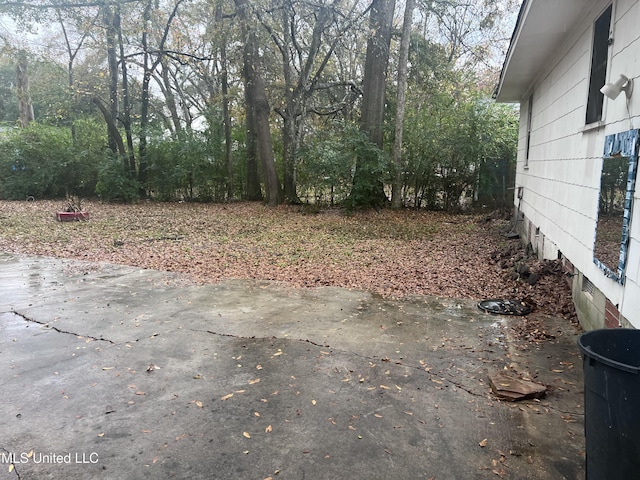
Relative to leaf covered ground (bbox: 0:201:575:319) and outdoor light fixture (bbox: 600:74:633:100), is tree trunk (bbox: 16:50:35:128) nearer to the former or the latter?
leaf covered ground (bbox: 0:201:575:319)

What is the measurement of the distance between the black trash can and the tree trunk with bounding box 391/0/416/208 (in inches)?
454

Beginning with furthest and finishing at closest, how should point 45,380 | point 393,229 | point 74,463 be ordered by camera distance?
point 393,229, point 45,380, point 74,463

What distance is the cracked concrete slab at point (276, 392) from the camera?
88.2 inches

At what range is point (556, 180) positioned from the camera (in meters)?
5.60

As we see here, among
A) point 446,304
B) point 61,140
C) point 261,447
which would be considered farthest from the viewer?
point 61,140

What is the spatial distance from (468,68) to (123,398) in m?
17.1

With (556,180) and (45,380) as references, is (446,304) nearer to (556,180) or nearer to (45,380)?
(556,180)

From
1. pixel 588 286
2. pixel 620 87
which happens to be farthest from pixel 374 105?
pixel 620 87

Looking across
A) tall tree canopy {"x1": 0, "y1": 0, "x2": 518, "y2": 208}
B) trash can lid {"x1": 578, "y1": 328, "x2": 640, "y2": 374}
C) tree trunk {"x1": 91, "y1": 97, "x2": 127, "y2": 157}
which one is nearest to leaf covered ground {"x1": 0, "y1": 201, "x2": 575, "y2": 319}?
tall tree canopy {"x1": 0, "y1": 0, "x2": 518, "y2": 208}

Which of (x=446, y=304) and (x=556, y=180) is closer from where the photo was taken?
(x=446, y=304)

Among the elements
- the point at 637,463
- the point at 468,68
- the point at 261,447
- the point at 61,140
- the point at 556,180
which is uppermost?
the point at 468,68

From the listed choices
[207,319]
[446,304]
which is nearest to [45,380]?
[207,319]

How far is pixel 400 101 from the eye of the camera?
12.5 m

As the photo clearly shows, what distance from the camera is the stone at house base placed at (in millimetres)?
2842
